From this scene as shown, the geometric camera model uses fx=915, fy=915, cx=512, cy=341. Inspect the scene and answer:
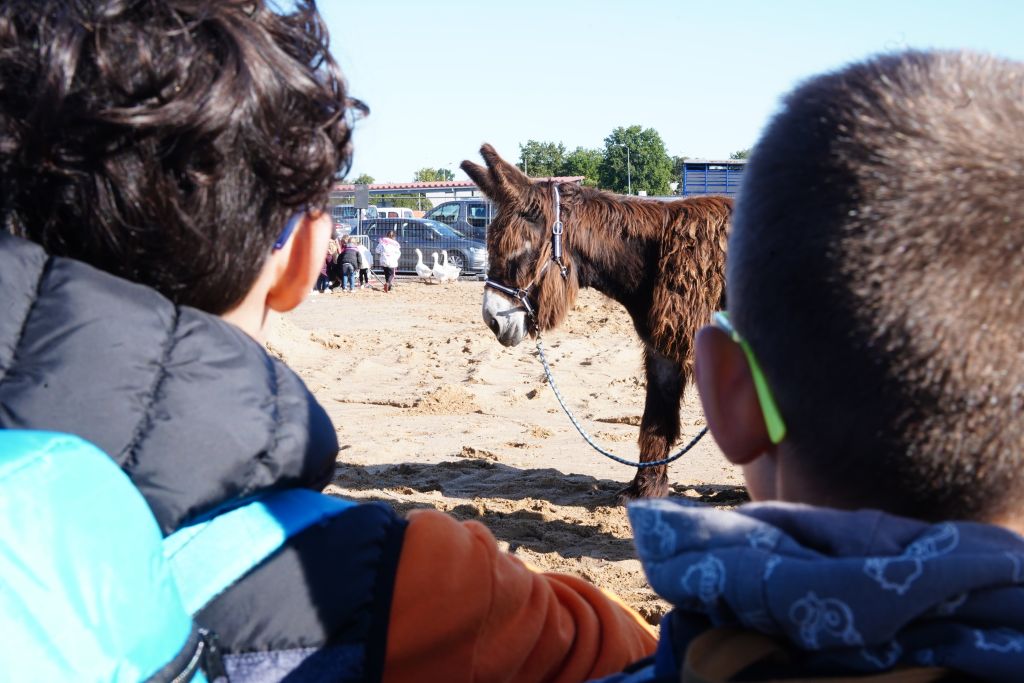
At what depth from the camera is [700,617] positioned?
88 centimetres

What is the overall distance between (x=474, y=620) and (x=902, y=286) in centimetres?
65

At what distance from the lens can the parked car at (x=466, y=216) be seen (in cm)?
2670

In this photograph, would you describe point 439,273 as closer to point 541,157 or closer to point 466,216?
point 466,216

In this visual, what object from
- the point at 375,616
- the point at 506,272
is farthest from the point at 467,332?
the point at 375,616

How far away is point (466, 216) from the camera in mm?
27688

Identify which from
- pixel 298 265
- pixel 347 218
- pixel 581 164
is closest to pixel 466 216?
pixel 347 218

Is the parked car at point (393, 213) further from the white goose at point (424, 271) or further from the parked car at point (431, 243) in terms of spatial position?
the white goose at point (424, 271)

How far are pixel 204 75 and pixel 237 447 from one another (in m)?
0.45

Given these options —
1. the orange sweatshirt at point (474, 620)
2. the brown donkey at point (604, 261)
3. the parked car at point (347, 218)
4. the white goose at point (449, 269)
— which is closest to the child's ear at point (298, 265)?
the orange sweatshirt at point (474, 620)

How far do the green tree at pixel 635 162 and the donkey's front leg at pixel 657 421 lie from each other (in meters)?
68.1

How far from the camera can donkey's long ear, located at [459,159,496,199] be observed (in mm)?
5863

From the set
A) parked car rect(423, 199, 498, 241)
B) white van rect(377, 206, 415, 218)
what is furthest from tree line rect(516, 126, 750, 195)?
parked car rect(423, 199, 498, 241)

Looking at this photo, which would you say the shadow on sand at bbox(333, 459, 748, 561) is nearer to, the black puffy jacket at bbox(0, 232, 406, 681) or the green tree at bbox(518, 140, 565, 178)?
the black puffy jacket at bbox(0, 232, 406, 681)

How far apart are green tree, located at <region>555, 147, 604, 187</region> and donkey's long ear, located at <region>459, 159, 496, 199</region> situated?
219 ft
